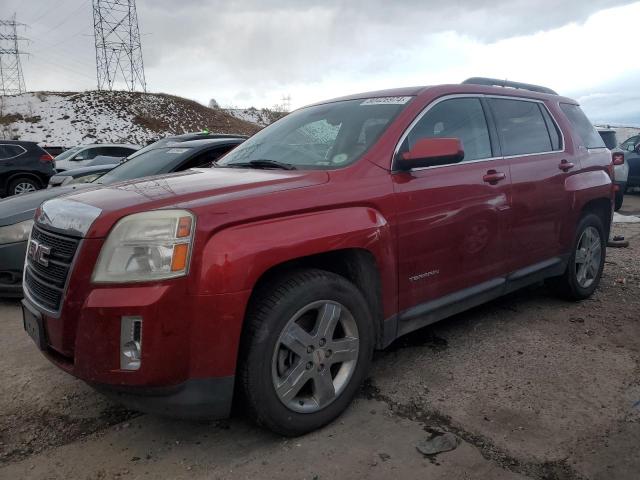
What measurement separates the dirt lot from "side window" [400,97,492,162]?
1.39 m

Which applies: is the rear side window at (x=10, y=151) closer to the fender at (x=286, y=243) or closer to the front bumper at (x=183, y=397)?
the front bumper at (x=183, y=397)

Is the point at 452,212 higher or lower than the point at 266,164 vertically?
lower

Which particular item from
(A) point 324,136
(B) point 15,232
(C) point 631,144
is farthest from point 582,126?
(C) point 631,144

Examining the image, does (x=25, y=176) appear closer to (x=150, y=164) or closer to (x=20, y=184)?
(x=20, y=184)

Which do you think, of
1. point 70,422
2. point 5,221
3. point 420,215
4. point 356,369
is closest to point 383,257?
point 420,215

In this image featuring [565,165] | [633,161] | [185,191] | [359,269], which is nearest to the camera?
[185,191]

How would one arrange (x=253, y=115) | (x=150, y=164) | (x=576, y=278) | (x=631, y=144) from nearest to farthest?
1. (x=576, y=278)
2. (x=150, y=164)
3. (x=631, y=144)
4. (x=253, y=115)

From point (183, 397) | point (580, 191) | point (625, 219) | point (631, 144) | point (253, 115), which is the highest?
point (253, 115)

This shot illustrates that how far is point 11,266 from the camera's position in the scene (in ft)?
15.2

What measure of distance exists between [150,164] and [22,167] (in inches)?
357

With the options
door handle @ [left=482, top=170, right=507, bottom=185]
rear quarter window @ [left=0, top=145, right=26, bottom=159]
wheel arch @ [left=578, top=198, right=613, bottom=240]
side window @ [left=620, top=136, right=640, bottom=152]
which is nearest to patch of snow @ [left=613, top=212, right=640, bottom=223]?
wheel arch @ [left=578, top=198, right=613, bottom=240]

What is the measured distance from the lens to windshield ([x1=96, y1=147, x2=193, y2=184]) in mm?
5262

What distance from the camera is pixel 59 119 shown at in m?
38.6

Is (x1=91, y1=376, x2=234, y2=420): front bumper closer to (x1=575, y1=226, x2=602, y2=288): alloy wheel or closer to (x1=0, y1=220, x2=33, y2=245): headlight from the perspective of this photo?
(x1=0, y1=220, x2=33, y2=245): headlight
